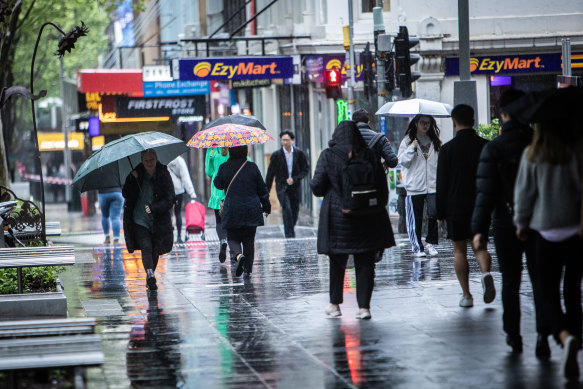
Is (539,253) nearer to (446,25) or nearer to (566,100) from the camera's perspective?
(566,100)

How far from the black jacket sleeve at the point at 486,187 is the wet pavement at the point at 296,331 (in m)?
0.95

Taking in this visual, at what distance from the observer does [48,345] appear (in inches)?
257

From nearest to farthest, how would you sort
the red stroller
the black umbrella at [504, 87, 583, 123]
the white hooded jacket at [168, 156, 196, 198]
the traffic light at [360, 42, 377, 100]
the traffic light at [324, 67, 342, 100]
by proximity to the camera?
1. the black umbrella at [504, 87, 583, 123]
2. the white hooded jacket at [168, 156, 196, 198]
3. the red stroller
4. the traffic light at [360, 42, 377, 100]
5. the traffic light at [324, 67, 342, 100]

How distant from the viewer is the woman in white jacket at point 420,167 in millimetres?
14672

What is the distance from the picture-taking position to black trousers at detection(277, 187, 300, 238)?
761 inches

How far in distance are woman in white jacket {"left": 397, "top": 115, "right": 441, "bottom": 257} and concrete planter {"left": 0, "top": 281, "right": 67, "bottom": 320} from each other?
5797 mm

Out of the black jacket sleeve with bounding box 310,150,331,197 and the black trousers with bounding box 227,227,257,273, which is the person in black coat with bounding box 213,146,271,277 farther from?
the black jacket sleeve with bounding box 310,150,331,197

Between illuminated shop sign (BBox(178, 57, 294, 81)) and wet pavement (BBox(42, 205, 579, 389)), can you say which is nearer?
wet pavement (BBox(42, 205, 579, 389))

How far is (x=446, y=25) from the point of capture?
24344 mm

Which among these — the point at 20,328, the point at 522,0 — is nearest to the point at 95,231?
the point at 522,0

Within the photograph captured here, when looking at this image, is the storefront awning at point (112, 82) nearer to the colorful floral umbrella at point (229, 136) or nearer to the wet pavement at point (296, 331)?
the wet pavement at point (296, 331)

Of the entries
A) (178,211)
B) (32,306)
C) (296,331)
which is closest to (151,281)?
(32,306)

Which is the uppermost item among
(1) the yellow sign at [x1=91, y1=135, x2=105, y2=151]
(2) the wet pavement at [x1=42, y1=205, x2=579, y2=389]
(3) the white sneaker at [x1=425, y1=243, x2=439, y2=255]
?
(1) the yellow sign at [x1=91, y1=135, x2=105, y2=151]

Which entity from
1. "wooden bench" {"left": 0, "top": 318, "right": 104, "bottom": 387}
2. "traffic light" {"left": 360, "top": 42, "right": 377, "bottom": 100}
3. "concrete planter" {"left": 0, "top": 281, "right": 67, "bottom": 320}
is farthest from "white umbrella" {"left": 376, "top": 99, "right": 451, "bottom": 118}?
"wooden bench" {"left": 0, "top": 318, "right": 104, "bottom": 387}
